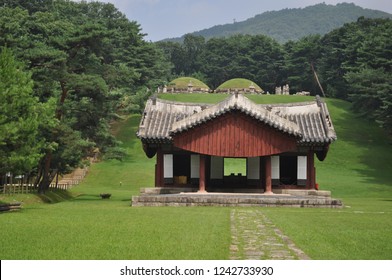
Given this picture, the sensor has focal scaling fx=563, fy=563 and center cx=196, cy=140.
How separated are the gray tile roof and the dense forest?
196 inches

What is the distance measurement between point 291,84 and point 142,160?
183 feet

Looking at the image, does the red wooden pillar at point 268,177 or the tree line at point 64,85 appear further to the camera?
the tree line at point 64,85

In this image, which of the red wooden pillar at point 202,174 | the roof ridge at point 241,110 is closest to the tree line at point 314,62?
the roof ridge at point 241,110

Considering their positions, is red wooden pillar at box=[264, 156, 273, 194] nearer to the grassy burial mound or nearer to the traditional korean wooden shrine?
the traditional korean wooden shrine

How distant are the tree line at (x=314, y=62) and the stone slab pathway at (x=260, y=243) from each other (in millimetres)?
42603

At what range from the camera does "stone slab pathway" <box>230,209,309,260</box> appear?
11906mm

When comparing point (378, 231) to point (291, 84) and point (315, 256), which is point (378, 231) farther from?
point (291, 84)

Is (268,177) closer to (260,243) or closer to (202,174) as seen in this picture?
(202,174)

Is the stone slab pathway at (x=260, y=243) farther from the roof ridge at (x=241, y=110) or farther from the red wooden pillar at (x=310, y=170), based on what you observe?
the red wooden pillar at (x=310, y=170)

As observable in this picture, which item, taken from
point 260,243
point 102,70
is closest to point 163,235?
point 260,243

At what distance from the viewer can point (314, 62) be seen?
362 ft

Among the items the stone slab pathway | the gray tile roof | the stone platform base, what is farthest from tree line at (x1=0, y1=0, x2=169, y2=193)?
the stone slab pathway

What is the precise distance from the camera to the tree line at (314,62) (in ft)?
234

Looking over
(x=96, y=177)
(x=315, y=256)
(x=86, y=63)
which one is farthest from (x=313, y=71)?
(x=315, y=256)
